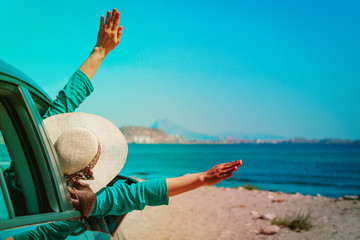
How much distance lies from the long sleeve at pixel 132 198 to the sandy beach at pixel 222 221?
6.33 m

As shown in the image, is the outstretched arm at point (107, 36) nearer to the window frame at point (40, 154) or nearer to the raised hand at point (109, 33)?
the raised hand at point (109, 33)

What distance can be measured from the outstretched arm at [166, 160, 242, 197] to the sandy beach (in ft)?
21.0

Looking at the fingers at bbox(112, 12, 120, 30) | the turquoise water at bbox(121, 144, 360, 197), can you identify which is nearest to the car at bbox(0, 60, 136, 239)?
the fingers at bbox(112, 12, 120, 30)

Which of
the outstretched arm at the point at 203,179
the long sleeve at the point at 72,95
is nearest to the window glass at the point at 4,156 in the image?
the long sleeve at the point at 72,95

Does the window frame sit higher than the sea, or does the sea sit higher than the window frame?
the window frame

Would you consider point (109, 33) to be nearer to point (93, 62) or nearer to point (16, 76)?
point (93, 62)

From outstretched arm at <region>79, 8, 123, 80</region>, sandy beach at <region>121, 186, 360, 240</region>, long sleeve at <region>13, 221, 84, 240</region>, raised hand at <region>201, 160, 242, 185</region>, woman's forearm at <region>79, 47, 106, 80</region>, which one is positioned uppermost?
outstretched arm at <region>79, 8, 123, 80</region>

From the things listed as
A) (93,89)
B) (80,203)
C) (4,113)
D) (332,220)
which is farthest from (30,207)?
(332,220)

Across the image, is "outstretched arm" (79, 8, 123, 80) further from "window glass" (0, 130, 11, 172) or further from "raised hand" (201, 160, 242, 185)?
"raised hand" (201, 160, 242, 185)

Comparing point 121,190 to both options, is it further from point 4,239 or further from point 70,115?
point 4,239

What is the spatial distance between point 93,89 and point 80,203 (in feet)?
3.32

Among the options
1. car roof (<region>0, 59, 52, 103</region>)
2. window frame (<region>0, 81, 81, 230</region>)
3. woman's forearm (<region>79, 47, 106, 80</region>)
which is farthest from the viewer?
woman's forearm (<region>79, 47, 106, 80</region>)

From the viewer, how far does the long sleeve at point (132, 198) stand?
1892mm

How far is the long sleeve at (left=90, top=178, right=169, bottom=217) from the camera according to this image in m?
1.89
